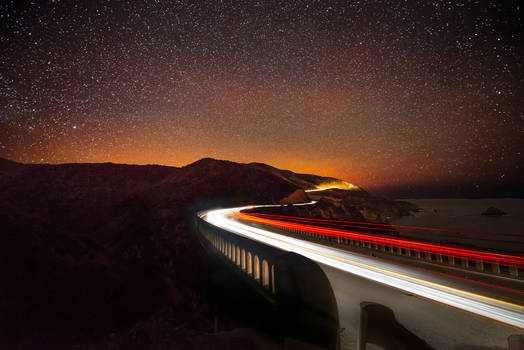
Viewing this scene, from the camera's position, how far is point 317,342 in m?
6.32

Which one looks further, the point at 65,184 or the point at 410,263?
the point at 65,184

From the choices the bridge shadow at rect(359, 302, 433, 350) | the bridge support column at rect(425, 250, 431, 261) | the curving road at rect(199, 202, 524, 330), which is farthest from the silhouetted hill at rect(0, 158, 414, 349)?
the bridge shadow at rect(359, 302, 433, 350)

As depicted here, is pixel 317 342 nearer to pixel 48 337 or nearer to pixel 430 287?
pixel 430 287

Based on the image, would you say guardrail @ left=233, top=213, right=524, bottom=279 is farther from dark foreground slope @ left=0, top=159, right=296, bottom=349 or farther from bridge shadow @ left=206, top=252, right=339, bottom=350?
dark foreground slope @ left=0, top=159, right=296, bottom=349

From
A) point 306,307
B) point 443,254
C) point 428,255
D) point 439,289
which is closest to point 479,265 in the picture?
point 443,254

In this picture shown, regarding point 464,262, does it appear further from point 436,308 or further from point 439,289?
point 439,289

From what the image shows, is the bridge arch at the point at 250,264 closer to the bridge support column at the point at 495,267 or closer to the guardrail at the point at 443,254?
the guardrail at the point at 443,254

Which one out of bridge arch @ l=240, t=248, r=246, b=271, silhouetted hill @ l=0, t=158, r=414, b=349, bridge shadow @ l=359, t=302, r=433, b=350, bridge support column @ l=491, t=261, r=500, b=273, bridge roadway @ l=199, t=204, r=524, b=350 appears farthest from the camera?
silhouetted hill @ l=0, t=158, r=414, b=349

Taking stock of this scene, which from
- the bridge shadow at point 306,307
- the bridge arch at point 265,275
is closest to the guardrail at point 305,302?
the bridge shadow at point 306,307

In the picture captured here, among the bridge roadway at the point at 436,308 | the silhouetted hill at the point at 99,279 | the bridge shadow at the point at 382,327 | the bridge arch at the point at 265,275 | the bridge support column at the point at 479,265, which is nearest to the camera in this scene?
the bridge shadow at the point at 382,327

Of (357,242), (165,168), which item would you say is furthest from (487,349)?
(165,168)

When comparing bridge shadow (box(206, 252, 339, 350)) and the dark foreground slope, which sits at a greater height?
bridge shadow (box(206, 252, 339, 350))

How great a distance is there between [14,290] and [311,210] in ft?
196

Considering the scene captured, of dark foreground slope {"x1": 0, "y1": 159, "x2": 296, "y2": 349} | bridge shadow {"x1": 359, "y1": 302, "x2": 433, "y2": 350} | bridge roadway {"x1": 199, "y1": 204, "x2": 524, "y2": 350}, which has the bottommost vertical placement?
dark foreground slope {"x1": 0, "y1": 159, "x2": 296, "y2": 349}
